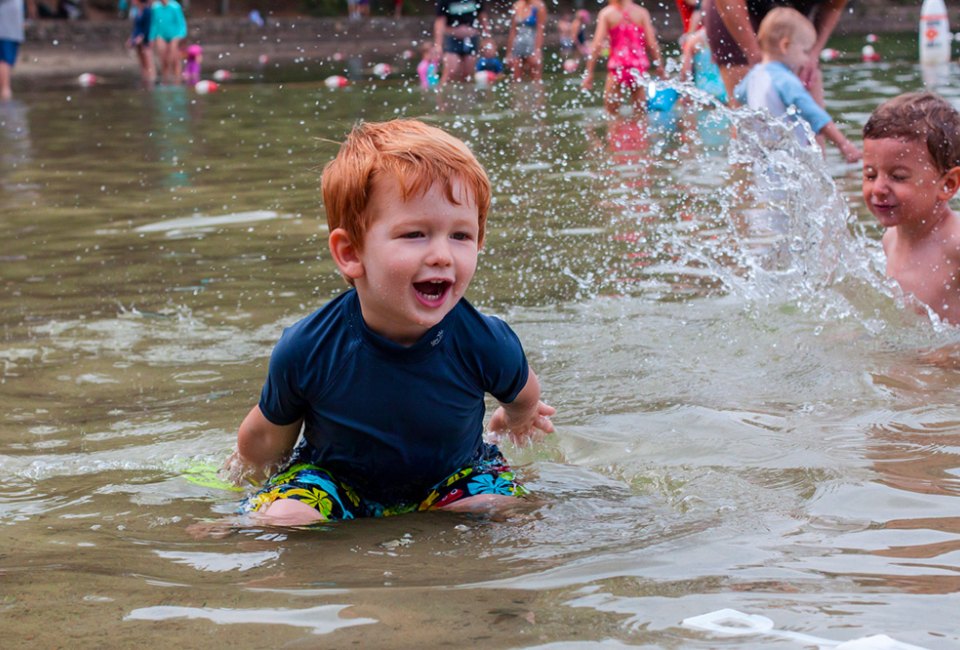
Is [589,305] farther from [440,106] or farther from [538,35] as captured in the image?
[538,35]

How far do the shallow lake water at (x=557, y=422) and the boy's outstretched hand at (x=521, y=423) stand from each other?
137 millimetres

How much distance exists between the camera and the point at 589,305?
5.75m

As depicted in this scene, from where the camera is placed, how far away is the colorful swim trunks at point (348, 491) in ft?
11.0

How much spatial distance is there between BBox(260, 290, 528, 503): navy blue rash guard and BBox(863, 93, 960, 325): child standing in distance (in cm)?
249

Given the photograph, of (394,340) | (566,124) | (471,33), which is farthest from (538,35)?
(394,340)

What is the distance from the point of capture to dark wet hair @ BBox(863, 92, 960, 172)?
206 inches

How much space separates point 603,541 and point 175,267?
163 inches

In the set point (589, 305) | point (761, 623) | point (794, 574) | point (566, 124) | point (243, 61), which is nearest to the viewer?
point (761, 623)

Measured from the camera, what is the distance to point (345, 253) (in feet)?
10.9

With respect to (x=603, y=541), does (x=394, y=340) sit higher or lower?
higher

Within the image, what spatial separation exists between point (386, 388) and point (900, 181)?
2.88 m

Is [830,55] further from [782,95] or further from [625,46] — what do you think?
[782,95]

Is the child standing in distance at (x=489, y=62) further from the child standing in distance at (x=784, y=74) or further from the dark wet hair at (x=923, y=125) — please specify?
the dark wet hair at (x=923, y=125)

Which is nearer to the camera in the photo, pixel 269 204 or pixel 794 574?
pixel 794 574
